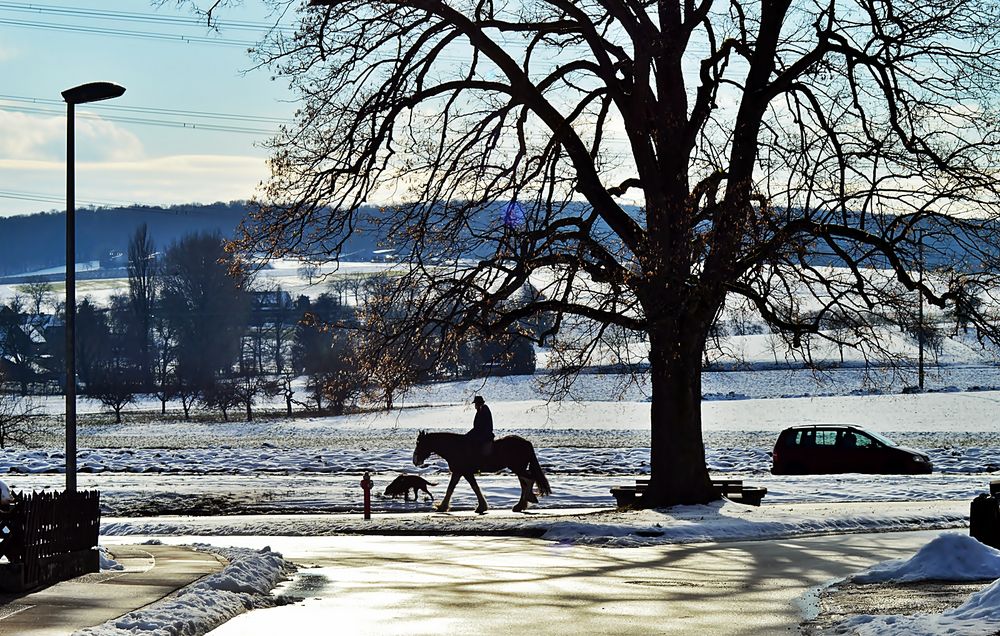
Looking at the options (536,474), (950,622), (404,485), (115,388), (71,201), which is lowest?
(404,485)

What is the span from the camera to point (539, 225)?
86.6 feet

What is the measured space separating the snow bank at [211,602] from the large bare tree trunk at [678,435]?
11.2 m

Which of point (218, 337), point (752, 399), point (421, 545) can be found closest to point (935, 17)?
point (421, 545)

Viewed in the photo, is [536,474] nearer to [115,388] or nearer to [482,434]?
[482,434]

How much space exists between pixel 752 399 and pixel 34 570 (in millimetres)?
78528

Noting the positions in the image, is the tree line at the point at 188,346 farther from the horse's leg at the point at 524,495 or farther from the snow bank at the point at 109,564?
the snow bank at the point at 109,564

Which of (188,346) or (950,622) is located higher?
(188,346)

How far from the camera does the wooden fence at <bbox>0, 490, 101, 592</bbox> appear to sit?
14.7m

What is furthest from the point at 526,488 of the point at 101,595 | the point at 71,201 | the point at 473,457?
the point at 101,595

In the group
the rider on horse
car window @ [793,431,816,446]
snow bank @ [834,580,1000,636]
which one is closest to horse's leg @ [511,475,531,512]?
the rider on horse

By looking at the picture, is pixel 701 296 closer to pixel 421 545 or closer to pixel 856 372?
pixel 421 545

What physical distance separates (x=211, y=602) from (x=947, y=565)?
836cm

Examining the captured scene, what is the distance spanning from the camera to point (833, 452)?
40.4 m

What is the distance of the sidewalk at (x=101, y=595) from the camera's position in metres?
12.3
